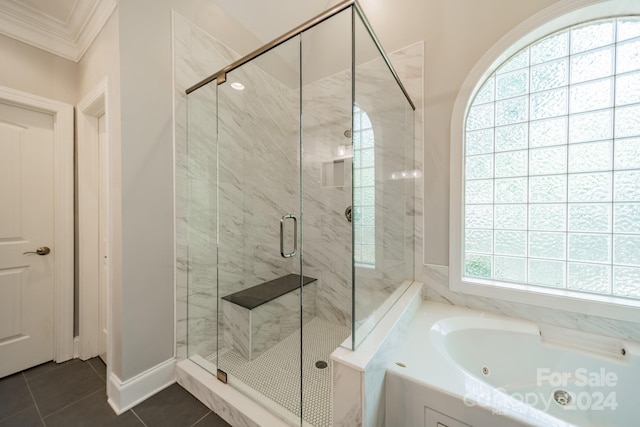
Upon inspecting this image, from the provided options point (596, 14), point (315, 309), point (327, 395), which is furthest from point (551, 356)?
point (596, 14)

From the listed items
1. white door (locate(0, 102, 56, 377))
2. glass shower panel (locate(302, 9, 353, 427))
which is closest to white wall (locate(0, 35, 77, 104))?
white door (locate(0, 102, 56, 377))

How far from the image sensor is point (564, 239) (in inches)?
60.4

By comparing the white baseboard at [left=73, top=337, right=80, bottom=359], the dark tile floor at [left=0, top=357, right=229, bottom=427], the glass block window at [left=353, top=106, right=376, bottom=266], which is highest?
the glass block window at [left=353, top=106, right=376, bottom=266]

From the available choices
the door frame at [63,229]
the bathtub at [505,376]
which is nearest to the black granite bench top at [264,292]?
the bathtub at [505,376]

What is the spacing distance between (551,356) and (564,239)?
727 millimetres

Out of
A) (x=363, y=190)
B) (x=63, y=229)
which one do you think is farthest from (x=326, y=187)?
(x=63, y=229)

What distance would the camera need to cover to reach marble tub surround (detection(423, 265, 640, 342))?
132cm

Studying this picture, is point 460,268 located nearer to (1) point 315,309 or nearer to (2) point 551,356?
(2) point 551,356

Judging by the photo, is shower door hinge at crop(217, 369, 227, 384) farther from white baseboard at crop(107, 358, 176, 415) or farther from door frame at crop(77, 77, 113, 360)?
door frame at crop(77, 77, 113, 360)

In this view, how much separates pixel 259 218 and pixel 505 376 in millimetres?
2068

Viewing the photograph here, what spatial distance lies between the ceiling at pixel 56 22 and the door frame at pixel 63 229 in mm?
438

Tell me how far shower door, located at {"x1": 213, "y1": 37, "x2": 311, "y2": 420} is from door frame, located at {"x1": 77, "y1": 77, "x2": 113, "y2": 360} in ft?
3.47

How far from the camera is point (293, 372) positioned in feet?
5.45

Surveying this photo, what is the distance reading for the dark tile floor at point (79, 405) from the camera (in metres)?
1.36
